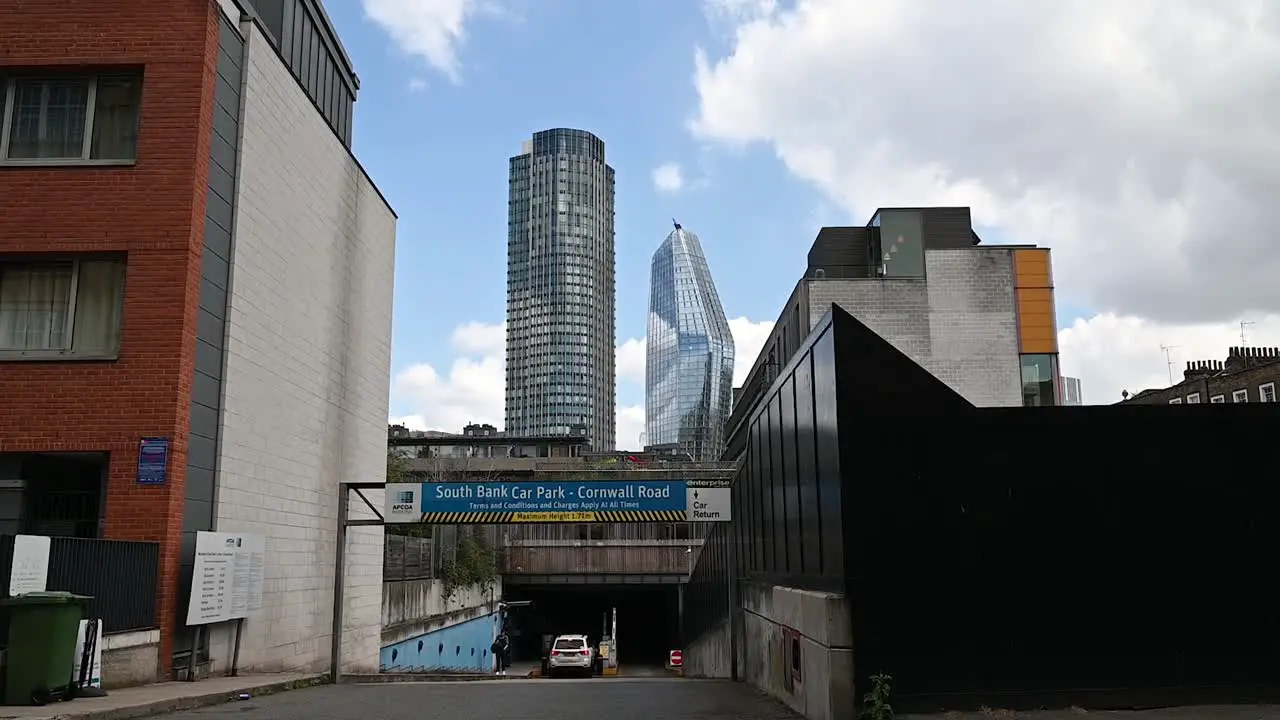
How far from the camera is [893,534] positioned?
8.36m

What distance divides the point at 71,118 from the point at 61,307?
3.13m

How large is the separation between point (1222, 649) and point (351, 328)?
64.4ft

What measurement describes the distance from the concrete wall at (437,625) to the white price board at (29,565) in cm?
1698

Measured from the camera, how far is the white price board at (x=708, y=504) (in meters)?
21.0

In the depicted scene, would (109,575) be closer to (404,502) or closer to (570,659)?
(404,502)

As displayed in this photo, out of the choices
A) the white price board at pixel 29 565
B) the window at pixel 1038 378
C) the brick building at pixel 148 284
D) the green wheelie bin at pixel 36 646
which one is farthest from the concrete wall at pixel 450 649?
the window at pixel 1038 378

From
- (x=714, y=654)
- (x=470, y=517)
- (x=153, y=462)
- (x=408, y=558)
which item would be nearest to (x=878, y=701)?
(x=153, y=462)

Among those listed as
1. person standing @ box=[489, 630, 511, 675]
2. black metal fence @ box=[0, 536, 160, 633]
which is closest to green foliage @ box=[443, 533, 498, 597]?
person standing @ box=[489, 630, 511, 675]

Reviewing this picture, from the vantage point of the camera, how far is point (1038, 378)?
1644 inches

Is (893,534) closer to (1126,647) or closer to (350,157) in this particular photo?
(1126,647)

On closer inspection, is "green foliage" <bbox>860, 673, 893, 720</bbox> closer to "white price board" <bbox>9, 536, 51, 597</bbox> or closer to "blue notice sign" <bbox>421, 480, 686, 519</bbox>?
"white price board" <bbox>9, 536, 51, 597</bbox>

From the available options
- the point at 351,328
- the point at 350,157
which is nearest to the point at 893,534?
the point at 351,328

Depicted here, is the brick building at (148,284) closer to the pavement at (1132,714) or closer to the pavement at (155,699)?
the pavement at (155,699)

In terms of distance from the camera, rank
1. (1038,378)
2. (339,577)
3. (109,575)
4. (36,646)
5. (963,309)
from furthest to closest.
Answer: (963,309), (1038,378), (339,577), (109,575), (36,646)
